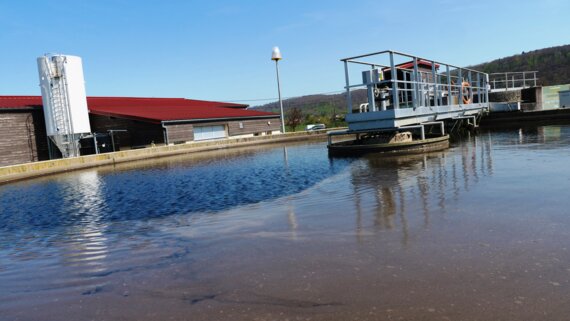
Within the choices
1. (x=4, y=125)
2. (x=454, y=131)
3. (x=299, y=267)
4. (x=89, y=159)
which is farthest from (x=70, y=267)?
(x=4, y=125)

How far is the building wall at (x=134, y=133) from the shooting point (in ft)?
84.7

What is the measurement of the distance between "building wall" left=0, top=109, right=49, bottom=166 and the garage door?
915 centimetres

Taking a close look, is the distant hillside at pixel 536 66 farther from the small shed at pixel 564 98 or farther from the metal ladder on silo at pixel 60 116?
the metal ladder on silo at pixel 60 116

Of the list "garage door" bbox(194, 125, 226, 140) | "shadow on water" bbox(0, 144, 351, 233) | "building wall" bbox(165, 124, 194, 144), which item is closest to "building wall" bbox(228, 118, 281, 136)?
"garage door" bbox(194, 125, 226, 140)

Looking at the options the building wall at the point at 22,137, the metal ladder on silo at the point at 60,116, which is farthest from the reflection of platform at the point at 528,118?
the building wall at the point at 22,137

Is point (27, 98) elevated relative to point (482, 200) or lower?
elevated

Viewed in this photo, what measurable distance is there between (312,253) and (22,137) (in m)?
24.0

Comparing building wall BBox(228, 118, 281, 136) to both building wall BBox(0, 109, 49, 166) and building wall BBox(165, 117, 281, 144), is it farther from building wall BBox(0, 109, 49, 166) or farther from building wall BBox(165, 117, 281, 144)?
building wall BBox(0, 109, 49, 166)

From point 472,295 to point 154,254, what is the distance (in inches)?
127

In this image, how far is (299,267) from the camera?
3717mm

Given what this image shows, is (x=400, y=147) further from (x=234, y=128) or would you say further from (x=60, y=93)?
(x=234, y=128)

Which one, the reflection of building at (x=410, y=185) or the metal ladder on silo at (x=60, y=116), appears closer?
the reflection of building at (x=410, y=185)

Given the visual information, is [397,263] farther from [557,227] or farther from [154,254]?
[154,254]

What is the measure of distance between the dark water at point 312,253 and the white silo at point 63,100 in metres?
16.1
